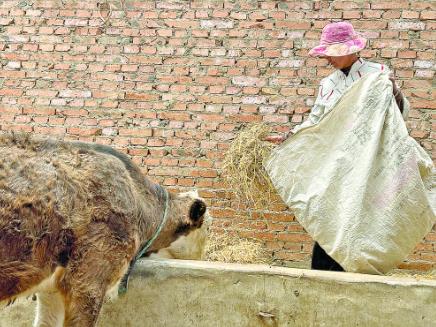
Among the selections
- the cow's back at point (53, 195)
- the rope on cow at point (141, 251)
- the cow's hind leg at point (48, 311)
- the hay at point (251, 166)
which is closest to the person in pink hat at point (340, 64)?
the hay at point (251, 166)

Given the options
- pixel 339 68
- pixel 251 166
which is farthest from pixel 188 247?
pixel 339 68

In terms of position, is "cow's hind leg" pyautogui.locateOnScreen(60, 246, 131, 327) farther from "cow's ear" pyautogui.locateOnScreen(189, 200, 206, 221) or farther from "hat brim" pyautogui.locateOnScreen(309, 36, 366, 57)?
"hat brim" pyautogui.locateOnScreen(309, 36, 366, 57)

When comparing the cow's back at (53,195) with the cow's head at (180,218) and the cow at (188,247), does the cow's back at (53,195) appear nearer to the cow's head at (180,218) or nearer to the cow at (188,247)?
the cow's head at (180,218)

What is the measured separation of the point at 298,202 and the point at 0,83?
3914 millimetres

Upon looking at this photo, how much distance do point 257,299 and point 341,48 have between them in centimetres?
190

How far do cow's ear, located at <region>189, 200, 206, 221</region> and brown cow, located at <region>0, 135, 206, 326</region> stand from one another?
0.60m

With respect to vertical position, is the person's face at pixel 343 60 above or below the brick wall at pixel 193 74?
above

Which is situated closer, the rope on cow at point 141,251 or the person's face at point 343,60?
the rope on cow at point 141,251

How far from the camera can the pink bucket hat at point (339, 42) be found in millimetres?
4629

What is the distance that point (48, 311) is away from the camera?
3.99 m

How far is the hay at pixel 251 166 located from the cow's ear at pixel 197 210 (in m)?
0.64

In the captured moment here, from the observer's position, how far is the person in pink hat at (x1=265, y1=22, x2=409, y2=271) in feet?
15.2

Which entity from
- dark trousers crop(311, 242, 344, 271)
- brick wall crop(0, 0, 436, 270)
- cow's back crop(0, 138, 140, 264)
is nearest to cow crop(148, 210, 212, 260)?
cow's back crop(0, 138, 140, 264)

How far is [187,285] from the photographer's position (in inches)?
163
